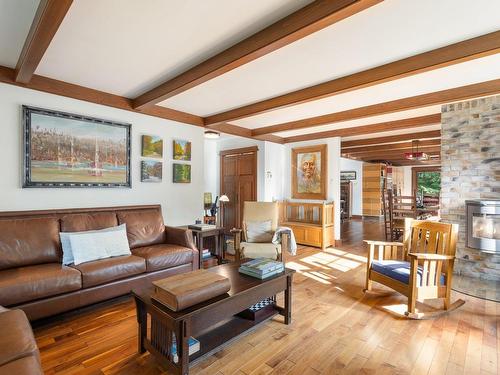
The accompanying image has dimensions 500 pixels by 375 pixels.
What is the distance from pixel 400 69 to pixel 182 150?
3.16 m

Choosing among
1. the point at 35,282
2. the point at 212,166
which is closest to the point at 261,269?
the point at 35,282

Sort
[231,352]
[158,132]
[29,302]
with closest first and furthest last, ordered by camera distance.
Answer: [231,352], [29,302], [158,132]

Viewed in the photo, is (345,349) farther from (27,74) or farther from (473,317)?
(27,74)

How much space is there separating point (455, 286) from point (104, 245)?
4.14 m

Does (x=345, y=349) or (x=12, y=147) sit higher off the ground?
(x=12, y=147)

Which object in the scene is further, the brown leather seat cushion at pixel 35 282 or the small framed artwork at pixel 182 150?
the small framed artwork at pixel 182 150

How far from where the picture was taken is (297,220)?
19.6 feet

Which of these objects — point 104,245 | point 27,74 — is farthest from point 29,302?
point 27,74

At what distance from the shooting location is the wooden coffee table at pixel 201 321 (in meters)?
1.63

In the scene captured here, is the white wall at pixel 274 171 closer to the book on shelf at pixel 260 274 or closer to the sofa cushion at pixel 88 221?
the sofa cushion at pixel 88 221

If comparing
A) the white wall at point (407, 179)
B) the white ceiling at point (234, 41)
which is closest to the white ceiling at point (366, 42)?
the white ceiling at point (234, 41)

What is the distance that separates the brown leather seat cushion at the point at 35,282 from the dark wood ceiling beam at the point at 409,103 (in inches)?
155

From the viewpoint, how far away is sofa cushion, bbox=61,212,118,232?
2891 millimetres

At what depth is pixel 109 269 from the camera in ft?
8.46
